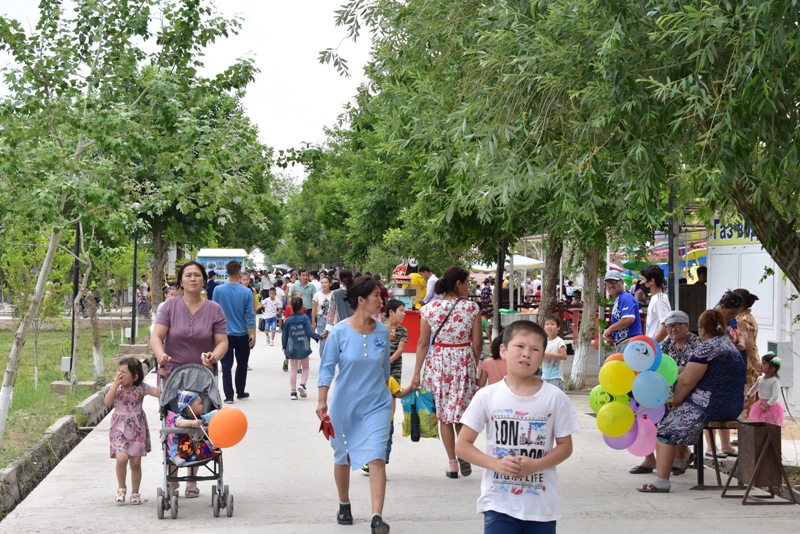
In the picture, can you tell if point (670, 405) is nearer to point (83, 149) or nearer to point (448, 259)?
point (83, 149)

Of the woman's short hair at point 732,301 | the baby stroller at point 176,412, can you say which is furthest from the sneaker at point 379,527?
the woman's short hair at point 732,301

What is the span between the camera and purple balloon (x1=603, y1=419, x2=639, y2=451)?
7867 millimetres

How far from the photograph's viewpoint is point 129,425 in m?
7.77

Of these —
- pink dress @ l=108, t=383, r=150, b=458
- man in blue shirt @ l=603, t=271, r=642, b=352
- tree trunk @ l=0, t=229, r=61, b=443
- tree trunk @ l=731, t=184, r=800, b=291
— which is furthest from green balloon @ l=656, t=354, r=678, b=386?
tree trunk @ l=0, t=229, r=61, b=443

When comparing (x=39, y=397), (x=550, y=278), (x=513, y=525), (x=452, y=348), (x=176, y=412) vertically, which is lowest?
(x=39, y=397)

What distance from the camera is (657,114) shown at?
22.9 feet

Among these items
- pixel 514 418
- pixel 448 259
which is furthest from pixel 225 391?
pixel 448 259

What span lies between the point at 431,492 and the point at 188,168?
15.4 feet

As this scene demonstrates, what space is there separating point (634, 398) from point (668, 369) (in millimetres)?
455

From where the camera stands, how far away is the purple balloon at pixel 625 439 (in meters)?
7.87

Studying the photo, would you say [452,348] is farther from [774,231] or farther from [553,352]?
[774,231]

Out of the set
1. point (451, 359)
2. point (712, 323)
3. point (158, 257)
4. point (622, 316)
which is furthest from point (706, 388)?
point (158, 257)

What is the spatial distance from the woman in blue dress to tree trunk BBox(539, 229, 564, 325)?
30.9 feet

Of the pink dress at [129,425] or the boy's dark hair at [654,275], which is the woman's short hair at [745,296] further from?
the pink dress at [129,425]
